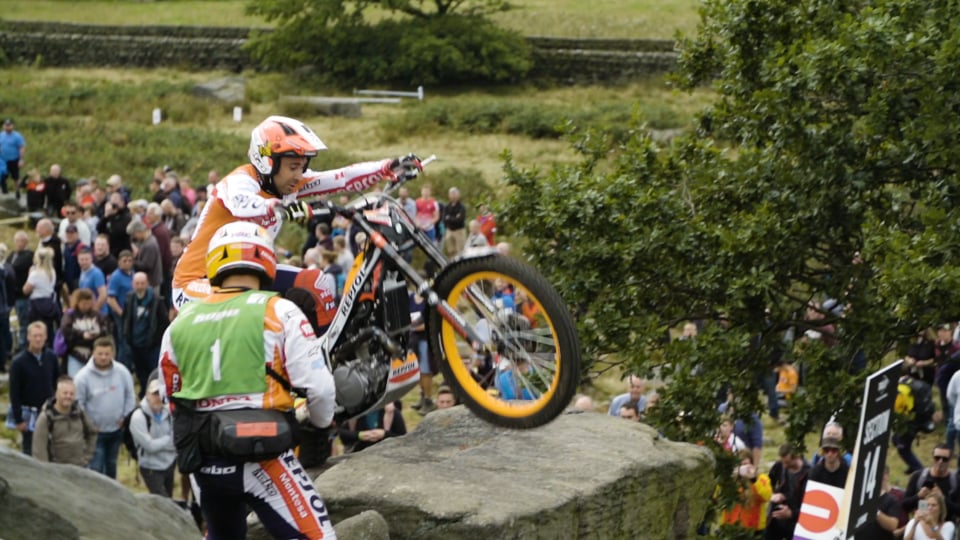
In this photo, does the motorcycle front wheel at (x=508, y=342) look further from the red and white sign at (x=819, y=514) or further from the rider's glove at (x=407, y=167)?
the red and white sign at (x=819, y=514)

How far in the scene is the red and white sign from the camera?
924 cm

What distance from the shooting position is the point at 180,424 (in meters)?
7.00

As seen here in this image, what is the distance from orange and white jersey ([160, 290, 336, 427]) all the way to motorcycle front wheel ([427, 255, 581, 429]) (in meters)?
1.27

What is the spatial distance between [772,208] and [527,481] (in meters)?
4.69

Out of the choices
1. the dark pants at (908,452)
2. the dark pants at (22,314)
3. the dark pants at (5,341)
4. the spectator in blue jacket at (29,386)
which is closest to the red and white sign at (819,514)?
the dark pants at (908,452)

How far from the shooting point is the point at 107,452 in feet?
49.0

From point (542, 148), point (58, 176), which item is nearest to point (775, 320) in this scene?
point (58, 176)

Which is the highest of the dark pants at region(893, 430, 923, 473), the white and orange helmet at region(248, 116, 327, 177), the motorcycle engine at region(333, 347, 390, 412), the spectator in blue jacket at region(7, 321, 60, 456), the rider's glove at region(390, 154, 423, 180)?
the white and orange helmet at region(248, 116, 327, 177)

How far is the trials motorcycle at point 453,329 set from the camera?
25.9 feet

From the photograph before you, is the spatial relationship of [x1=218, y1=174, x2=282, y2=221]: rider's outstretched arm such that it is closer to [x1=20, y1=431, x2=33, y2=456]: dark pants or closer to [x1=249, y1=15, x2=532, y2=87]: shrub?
[x1=20, y1=431, x2=33, y2=456]: dark pants

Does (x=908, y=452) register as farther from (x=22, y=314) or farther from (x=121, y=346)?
(x=22, y=314)

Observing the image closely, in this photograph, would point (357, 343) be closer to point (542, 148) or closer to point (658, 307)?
point (658, 307)

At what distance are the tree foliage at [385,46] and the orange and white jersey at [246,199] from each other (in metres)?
44.1

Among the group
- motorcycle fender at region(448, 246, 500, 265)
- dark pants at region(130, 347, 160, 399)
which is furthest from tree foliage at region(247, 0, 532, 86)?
motorcycle fender at region(448, 246, 500, 265)
